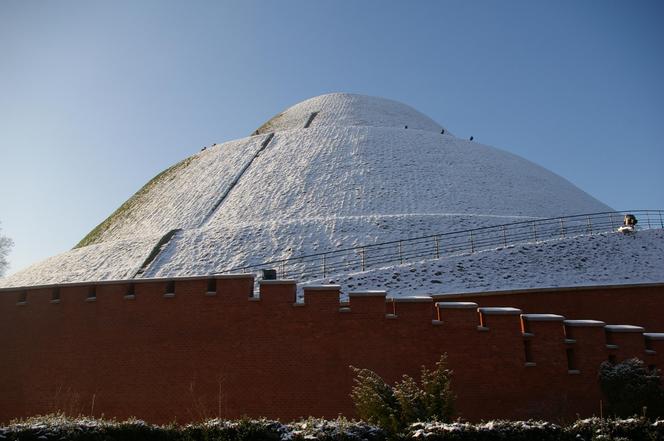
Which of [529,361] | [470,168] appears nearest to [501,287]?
[529,361]

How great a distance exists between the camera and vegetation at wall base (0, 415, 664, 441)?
8.52m

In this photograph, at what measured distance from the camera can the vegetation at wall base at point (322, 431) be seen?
27.9 feet

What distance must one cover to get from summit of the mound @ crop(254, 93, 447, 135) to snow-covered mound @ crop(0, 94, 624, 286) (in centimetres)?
567

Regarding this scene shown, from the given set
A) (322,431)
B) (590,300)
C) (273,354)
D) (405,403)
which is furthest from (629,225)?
(322,431)

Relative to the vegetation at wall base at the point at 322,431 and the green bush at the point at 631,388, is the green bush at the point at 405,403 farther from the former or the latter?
the green bush at the point at 631,388

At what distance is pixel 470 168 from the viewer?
A: 34.6 m

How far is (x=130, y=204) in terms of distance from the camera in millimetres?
40500

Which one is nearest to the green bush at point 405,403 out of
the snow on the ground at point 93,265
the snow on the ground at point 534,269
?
the snow on the ground at point 534,269

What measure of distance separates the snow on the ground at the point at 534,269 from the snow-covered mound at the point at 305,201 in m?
4.96

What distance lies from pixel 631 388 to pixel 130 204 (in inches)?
1385

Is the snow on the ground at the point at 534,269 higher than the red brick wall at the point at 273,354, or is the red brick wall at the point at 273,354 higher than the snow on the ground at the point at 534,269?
the snow on the ground at the point at 534,269

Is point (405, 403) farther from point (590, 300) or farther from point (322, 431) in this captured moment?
point (590, 300)

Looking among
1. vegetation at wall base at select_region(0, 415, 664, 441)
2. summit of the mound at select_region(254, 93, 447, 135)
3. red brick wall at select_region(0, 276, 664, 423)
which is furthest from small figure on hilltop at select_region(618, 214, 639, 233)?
summit of the mound at select_region(254, 93, 447, 135)

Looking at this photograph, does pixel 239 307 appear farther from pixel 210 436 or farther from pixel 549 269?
pixel 549 269
